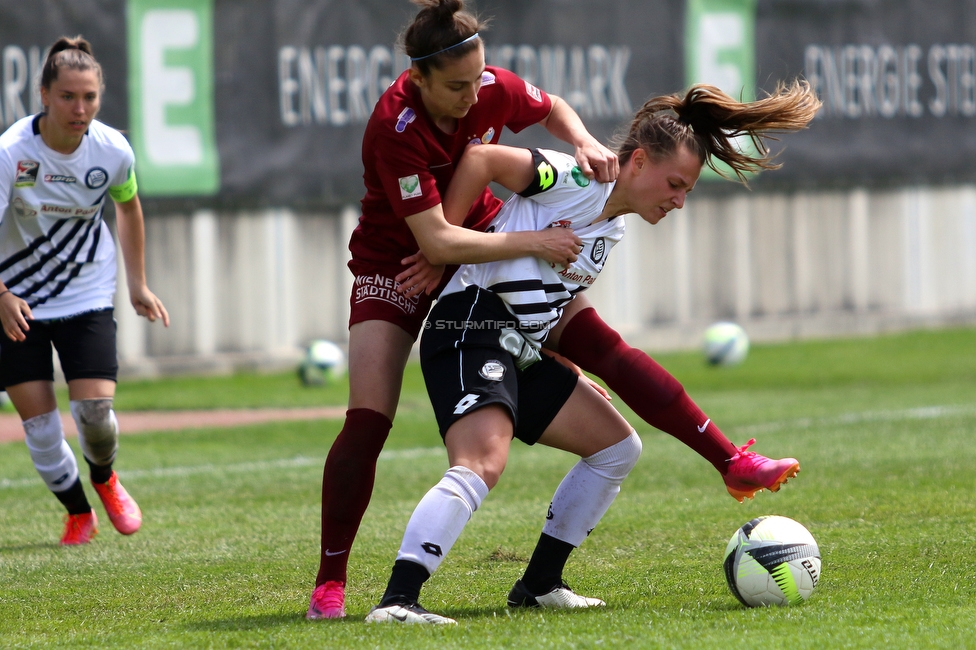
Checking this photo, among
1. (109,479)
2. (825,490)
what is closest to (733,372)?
(825,490)

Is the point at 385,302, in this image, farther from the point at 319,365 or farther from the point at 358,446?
the point at 319,365

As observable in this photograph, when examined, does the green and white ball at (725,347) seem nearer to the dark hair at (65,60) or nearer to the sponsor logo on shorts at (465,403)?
the dark hair at (65,60)

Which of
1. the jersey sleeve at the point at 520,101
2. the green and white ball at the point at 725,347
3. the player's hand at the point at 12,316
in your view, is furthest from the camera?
the green and white ball at the point at 725,347

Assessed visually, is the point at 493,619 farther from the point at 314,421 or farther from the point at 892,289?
the point at 892,289

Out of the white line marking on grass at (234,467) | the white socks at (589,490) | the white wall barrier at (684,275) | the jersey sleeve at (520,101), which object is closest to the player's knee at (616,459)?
the white socks at (589,490)

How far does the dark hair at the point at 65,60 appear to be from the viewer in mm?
5188

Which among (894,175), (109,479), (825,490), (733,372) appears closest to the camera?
(109,479)

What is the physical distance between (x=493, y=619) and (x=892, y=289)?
13.0 meters

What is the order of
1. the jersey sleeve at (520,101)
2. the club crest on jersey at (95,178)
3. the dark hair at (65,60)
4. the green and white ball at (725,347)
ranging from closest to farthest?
the jersey sleeve at (520,101) < the dark hair at (65,60) < the club crest on jersey at (95,178) < the green and white ball at (725,347)

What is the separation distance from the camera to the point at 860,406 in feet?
33.5

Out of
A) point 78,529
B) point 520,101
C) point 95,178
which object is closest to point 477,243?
point 520,101

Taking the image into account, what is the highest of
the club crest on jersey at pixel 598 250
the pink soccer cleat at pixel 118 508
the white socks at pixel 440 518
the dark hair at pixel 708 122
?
the dark hair at pixel 708 122

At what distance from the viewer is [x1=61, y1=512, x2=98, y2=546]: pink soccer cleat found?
5746 mm

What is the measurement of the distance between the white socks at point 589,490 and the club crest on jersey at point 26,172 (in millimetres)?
2773
